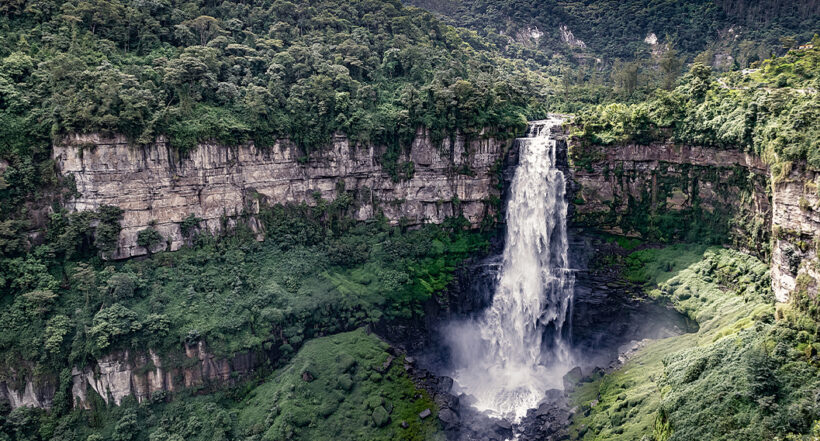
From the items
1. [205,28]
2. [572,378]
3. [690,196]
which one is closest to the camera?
[572,378]

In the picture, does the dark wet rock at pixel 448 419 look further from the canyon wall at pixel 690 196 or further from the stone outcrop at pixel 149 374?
the canyon wall at pixel 690 196

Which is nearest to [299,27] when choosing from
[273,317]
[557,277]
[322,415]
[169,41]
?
[169,41]

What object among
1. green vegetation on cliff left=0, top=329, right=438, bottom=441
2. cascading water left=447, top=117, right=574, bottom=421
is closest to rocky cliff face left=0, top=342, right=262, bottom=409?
green vegetation on cliff left=0, top=329, right=438, bottom=441

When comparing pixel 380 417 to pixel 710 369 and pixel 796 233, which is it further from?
pixel 796 233

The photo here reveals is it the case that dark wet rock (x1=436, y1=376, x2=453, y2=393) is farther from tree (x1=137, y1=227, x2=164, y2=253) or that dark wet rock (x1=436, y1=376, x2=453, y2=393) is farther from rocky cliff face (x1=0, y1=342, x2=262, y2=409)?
tree (x1=137, y1=227, x2=164, y2=253)

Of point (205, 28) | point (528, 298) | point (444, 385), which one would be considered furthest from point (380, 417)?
point (205, 28)

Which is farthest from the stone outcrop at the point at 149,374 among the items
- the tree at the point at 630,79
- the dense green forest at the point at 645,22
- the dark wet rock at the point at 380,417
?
the dense green forest at the point at 645,22
